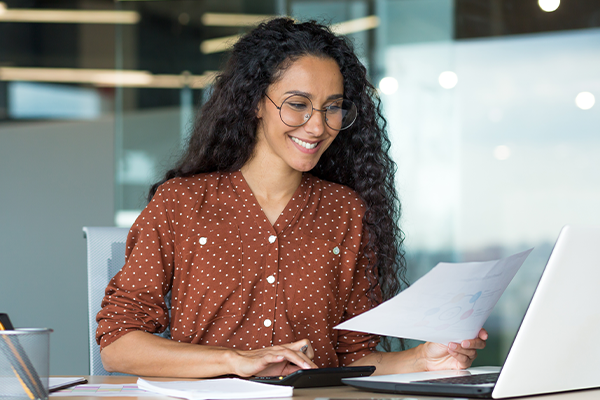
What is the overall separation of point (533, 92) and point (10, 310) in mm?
3107

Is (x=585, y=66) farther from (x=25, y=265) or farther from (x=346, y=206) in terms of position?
(x=25, y=265)

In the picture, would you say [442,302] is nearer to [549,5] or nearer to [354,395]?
[354,395]

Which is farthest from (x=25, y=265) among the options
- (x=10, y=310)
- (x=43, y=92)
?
(x=43, y=92)

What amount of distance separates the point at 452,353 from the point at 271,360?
36 centimetres

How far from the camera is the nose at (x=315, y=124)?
145 cm

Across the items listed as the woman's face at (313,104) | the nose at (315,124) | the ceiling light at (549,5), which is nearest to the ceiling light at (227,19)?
the ceiling light at (549,5)

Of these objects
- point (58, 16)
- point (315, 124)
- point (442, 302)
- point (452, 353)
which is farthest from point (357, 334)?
point (58, 16)

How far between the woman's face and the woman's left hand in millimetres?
515

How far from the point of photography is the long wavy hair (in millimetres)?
1556

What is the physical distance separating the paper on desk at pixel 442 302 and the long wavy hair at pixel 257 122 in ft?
1.80

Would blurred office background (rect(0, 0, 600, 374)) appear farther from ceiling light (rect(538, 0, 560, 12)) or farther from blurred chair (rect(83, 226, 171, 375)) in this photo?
blurred chair (rect(83, 226, 171, 375))

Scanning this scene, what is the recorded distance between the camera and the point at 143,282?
4.36ft

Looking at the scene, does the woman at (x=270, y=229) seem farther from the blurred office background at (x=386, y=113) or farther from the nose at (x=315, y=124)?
the blurred office background at (x=386, y=113)

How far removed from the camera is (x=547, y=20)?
10.8 ft
